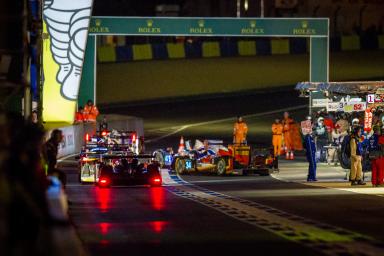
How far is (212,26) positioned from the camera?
4969 centimetres

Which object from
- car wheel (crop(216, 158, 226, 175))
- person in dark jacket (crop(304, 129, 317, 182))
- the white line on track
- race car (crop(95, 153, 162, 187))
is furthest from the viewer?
car wheel (crop(216, 158, 226, 175))

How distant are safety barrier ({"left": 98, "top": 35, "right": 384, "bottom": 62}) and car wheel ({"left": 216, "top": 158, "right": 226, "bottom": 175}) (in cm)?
3324

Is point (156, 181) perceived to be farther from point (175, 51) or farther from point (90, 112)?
point (175, 51)

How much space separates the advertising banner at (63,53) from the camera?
138 ft

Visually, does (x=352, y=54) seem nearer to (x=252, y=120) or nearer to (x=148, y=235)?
(x=252, y=120)

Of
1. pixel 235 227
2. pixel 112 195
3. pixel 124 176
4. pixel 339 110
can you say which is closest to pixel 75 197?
pixel 112 195

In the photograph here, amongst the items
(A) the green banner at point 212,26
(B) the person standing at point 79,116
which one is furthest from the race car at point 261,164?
(A) the green banner at point 212,26

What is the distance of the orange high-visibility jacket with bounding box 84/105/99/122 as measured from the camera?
44156 millimetres

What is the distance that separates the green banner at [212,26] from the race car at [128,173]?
20.7m

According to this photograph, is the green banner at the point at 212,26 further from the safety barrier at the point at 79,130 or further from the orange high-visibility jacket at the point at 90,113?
the orange high-visibility jacket at the point at 90,113

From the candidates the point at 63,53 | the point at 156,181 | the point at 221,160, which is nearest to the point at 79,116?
the point at 63,53

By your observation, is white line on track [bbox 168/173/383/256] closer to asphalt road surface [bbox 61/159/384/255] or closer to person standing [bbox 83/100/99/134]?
asphalt road surface [bbox 61/159/384/255]

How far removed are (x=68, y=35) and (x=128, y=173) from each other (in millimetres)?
15487

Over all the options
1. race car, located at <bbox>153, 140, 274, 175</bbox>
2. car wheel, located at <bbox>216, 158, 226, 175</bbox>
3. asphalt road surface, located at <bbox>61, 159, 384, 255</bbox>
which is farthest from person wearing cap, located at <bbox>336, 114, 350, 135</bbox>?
asphalt road surface, located at <bbox>61, 159, 384, 255</bbox>
